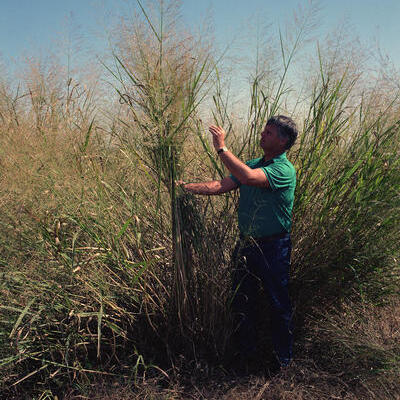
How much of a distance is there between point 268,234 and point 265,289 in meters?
0.35

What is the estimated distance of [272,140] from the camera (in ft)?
7.61

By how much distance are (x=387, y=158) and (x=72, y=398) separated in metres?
2.22

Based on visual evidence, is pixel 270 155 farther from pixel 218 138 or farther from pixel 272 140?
pixel 218 138

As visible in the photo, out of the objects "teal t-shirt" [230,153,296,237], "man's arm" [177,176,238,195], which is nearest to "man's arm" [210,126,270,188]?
"teal t-shirt" [230,153,296,237]

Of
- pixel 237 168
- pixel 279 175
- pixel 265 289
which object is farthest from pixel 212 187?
pixel 265 289

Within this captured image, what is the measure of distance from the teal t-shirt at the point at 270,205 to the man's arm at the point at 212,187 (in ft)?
0.33

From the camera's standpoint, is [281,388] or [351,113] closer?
[281,388]

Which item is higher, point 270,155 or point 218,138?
point 218,138

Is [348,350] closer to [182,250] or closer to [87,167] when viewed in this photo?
[182,250]

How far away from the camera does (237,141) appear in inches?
104

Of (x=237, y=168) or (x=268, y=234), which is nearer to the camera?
(x=237, y=168)

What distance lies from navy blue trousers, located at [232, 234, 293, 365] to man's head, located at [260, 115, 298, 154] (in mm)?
529

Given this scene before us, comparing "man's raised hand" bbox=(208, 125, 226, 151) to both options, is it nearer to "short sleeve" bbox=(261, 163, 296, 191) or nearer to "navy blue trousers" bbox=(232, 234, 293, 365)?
"short sleeve" bbox=(261, 163, 296, 191)

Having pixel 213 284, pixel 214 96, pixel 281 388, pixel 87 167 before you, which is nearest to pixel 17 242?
pixel 87 167
